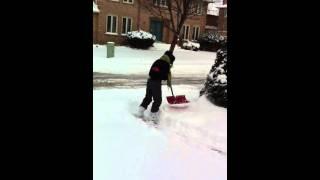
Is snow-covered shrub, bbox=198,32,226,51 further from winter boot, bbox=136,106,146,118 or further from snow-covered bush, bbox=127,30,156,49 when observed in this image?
winter boot, bbox=136,106,146,118

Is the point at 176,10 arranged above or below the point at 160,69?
above

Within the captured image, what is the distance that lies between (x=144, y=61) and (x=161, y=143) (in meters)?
14.9

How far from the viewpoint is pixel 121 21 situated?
27.8m

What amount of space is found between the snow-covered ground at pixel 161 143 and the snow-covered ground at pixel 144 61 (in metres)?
7.95

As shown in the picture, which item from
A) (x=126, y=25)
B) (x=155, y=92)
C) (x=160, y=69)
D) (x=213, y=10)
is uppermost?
(x=213, y=10)

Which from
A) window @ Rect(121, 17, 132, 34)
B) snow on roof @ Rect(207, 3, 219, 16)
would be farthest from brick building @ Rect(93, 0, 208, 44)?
snow on roof @ Rect(207, 3, 219, 16)

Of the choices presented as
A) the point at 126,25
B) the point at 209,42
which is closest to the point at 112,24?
the point at 126,25

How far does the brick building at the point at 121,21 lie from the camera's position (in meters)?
26.7

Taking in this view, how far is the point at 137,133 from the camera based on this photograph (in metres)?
6.22

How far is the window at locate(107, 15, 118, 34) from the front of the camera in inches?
1073

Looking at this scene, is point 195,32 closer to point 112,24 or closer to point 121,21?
point 121,21

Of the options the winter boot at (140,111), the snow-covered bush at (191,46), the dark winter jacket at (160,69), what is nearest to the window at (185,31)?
the snow-covered bush at (191,46)

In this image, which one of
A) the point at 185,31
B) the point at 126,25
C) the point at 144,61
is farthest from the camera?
the point at 185,31
